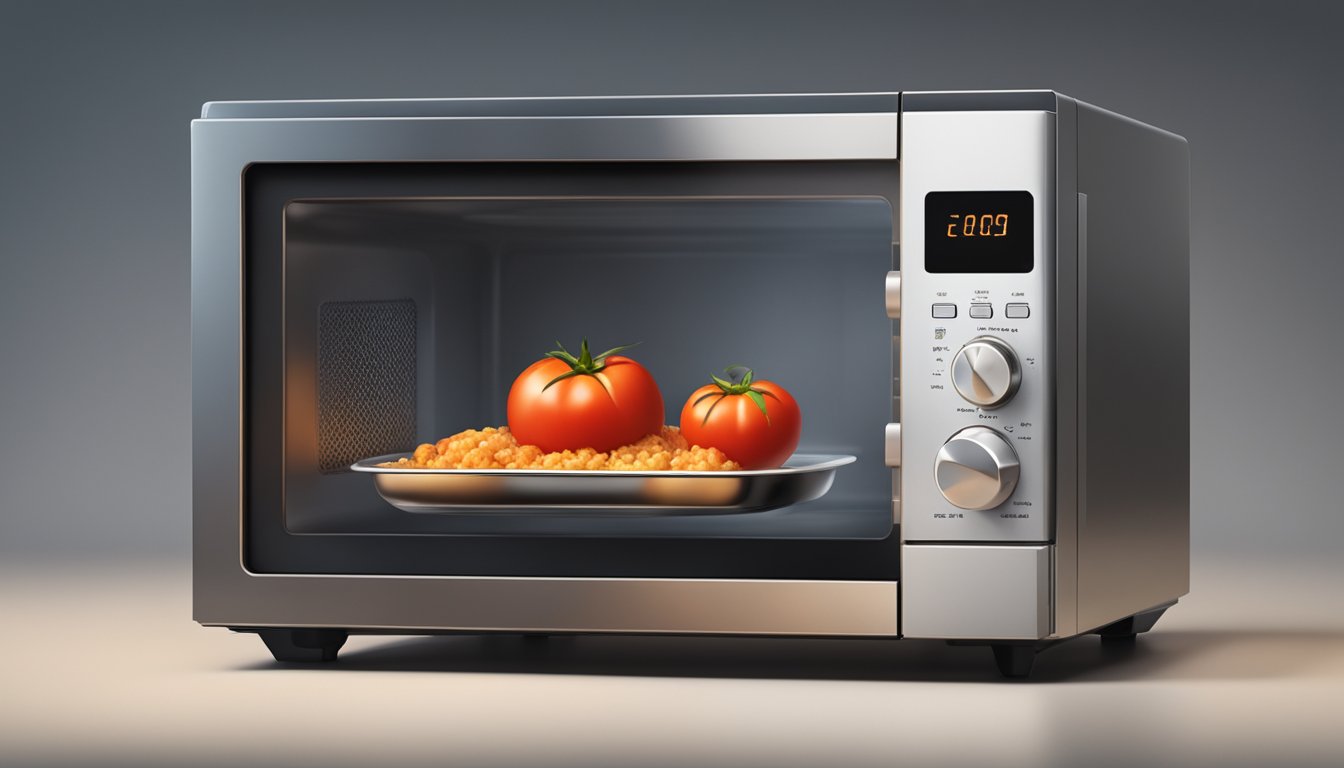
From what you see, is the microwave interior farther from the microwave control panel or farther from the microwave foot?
the microwave foot

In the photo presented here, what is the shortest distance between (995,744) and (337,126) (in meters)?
0.87

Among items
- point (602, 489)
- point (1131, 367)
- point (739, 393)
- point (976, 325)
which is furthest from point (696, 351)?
point (1131, 367)

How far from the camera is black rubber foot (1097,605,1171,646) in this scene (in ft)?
7.21

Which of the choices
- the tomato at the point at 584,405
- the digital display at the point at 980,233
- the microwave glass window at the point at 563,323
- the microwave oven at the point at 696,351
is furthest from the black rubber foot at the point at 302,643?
the digital display at the point at 980,233

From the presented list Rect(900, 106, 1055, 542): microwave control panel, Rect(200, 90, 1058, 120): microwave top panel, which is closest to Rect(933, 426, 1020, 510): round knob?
Rect(900, 106, 1055, 542): microwave control panel

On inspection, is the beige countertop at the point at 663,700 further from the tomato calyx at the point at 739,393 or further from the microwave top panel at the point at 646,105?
the microwave top panel at the point at 646,105

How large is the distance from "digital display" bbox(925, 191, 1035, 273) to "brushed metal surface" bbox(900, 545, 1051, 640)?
26cm

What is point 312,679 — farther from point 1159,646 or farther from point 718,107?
point 1159,646

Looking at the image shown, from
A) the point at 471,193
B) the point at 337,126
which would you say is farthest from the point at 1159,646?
the point at 337,126

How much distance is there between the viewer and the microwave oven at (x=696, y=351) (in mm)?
1896

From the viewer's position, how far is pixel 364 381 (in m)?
2.11

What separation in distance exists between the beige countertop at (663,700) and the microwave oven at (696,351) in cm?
7

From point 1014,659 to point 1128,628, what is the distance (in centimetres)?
33

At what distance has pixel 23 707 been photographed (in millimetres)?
1851
